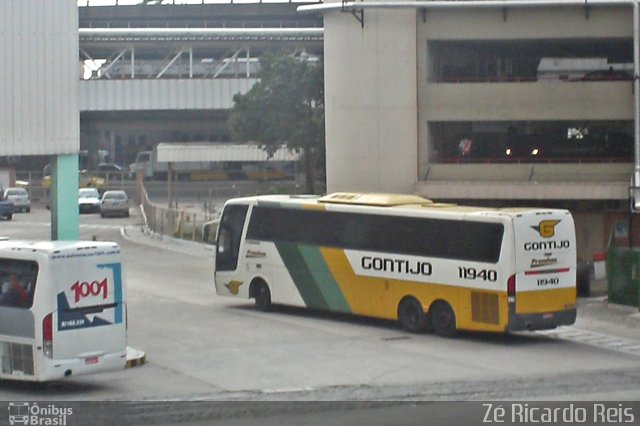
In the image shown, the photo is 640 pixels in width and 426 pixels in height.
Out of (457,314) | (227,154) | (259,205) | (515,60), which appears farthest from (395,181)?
(227,154)

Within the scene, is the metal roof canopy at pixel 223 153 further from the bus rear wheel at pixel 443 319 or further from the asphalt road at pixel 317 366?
the bus rear wheel at pixel 443 319

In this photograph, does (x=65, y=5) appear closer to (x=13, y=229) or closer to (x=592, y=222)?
(x=592, y=222)

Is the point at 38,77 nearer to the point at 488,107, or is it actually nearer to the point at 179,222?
the point at 488,107

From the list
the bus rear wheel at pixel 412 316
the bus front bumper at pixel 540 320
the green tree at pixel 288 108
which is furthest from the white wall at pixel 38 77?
the green tree at pixel 288 108

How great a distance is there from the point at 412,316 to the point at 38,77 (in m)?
9.88

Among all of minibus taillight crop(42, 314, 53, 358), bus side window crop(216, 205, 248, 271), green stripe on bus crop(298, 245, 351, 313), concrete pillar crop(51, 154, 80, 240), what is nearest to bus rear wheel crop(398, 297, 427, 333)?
green stripe on bus crop(298, 245, 351, 313)

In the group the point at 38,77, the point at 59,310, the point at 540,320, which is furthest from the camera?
the point at 540,320

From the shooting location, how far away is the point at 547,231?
24594mm

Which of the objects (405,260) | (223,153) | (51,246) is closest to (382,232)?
(405,260)

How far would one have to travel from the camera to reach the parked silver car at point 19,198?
68.2 m

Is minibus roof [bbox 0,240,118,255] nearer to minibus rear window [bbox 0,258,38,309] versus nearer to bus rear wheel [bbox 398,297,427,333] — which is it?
minibus rear window [bbox 0,258,38,309]

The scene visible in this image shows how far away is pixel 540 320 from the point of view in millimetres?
24375

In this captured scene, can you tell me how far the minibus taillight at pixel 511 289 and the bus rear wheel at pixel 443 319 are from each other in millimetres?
1505

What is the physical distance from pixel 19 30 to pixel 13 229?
3632 cm
